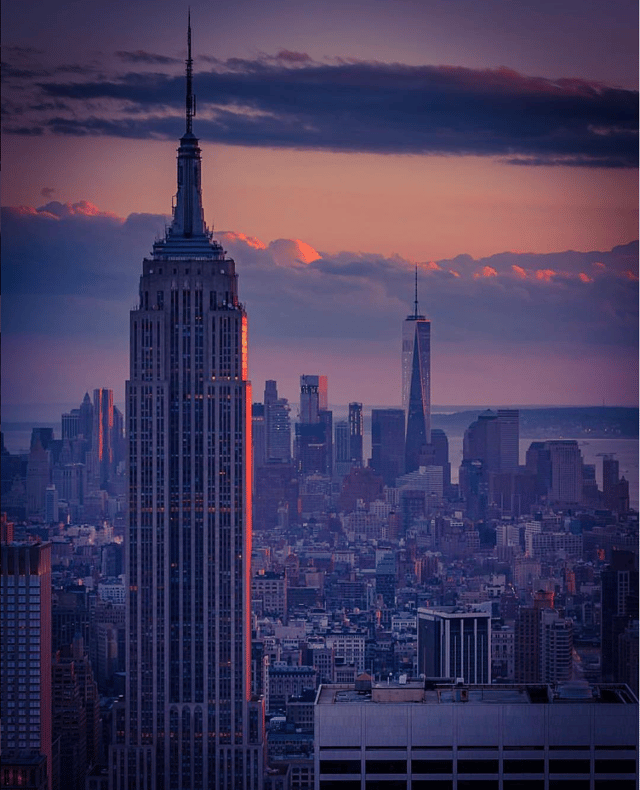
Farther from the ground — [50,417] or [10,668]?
[50,417]

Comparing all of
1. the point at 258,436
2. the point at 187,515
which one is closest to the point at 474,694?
the point at 258,436

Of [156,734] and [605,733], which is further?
[156,734]

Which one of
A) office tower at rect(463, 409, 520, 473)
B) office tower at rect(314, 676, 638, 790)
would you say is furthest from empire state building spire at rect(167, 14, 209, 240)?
office tower at rect(314, 676, 638, 790)

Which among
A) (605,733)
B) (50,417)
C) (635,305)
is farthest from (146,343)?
(605,733)

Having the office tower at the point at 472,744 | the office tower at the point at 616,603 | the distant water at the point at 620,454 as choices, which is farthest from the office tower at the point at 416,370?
the office tower at the point at 472,744

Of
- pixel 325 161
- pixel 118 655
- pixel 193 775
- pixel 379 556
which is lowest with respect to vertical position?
pixel 193 775

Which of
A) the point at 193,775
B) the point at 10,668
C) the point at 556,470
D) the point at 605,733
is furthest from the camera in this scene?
the point at 193,775

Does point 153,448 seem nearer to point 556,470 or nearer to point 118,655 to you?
point 118,655

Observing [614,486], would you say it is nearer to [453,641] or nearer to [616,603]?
[616,603]
